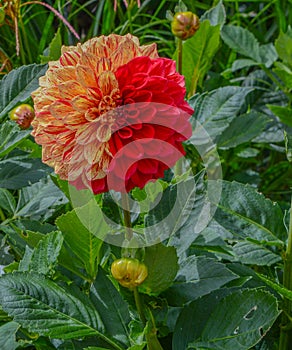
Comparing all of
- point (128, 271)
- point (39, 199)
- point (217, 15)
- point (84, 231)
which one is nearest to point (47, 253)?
point (84, 231)

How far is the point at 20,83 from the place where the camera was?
2.87 ft

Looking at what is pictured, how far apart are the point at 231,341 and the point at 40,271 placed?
206 mm

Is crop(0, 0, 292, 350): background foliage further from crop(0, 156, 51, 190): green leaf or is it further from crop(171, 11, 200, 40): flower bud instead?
crop(171, 11, 200, 40): flower bud

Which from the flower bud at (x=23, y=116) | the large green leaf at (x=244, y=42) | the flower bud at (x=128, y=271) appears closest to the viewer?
the flower bud at (x=128, y=271)

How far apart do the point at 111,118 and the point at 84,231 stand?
138 millimetres

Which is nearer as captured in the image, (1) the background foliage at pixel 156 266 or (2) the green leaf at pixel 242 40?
(1) the background foliage at pixel 156 266

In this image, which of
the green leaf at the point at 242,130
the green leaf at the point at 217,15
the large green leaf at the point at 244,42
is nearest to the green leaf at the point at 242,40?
the large green leaf at the point at 244,42

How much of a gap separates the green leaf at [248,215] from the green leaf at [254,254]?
0.02 meters

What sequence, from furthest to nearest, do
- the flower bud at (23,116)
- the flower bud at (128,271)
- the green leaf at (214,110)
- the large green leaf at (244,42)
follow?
the large green leaf at (244,42), the green leaf at (214,110), the flower bud at (23,116), the flower bud at (128,271)

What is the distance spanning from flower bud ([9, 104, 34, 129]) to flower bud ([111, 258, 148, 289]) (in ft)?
1.26

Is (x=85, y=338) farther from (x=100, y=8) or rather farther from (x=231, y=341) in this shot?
(x=100, y=8)

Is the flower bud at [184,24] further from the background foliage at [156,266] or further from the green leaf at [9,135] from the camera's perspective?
the green leaf at [9,135]

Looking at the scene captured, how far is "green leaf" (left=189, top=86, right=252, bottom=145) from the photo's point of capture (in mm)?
1015

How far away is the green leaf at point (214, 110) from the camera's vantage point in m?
1.01
